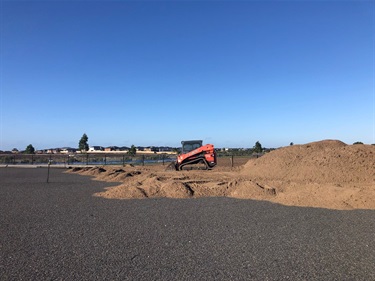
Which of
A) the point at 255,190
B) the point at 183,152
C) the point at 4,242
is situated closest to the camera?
the point at 4,242

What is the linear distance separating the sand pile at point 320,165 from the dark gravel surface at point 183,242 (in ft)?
18.2

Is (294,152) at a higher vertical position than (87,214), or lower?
higher

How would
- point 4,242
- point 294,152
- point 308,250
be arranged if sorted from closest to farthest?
point 308,250, point 4,242, point 294,152

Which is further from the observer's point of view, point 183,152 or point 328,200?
point 183,152

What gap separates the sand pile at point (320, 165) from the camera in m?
16.3

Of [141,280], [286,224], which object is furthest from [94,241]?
[286,224]

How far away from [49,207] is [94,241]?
535 cm

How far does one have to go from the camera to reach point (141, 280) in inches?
202

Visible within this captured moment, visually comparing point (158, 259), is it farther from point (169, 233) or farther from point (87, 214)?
point (87, 214)

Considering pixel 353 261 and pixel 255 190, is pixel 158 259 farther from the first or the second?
pixel 255 190

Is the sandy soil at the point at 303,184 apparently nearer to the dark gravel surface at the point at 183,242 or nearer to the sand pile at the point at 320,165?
the sand pile at the point at 320,165

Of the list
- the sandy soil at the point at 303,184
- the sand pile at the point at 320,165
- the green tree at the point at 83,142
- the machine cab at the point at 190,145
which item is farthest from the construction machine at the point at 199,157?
the green tree at the point at 83,142

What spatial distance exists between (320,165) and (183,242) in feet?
41.7

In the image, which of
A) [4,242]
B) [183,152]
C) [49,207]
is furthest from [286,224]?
[183,152]
